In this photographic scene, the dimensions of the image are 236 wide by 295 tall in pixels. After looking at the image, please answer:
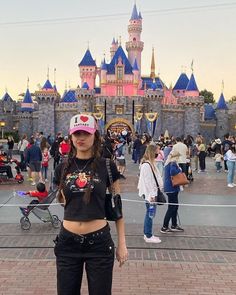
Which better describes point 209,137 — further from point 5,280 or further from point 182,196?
point 5,280

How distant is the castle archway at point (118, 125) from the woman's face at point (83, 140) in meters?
46.0

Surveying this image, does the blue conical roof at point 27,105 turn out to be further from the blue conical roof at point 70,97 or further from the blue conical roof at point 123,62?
the blue conical roof at point 123,62

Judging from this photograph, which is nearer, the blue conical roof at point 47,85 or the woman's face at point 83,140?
the woman's face at point 83,140

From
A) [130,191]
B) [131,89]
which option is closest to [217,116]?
[131,89]

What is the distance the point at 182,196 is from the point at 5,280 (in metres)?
6.44

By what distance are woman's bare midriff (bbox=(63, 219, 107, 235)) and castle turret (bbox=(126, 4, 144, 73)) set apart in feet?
189

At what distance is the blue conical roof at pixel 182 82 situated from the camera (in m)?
59.3

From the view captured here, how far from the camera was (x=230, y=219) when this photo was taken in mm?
7777

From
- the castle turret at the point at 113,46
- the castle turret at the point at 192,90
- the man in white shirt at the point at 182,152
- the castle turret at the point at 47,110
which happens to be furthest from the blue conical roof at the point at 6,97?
the man in white shirt at the point at 182,152

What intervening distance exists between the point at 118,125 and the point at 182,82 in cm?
1522

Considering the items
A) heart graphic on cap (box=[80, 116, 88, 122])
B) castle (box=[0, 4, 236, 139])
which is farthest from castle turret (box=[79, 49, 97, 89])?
heart graphic on cap (box=[80, 116, 88, 122])

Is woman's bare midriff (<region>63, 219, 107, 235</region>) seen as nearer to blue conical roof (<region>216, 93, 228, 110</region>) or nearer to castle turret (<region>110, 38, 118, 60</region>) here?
blue conical roof (<region>216, 93, 228, 110</region>)

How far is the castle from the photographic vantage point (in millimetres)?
49238

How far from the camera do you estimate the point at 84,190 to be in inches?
106
